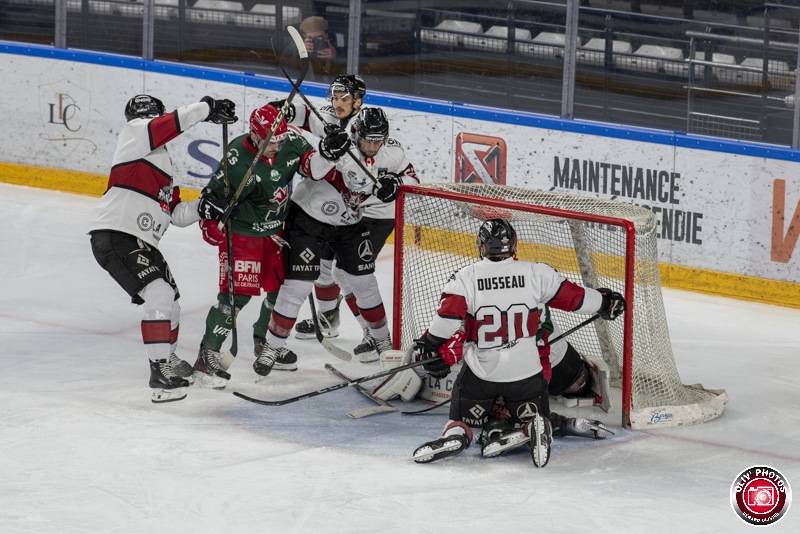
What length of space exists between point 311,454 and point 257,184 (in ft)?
3.86

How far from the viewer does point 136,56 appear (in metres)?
8.36

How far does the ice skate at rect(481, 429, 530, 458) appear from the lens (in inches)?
176

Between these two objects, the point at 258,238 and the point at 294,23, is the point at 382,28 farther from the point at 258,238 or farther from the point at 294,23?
the point at 258,238

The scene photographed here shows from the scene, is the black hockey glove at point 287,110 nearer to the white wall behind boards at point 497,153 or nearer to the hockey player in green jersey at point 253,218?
the hockey player in green jersey at point 253,218

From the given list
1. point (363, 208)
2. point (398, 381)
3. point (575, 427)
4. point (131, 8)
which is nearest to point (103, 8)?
point (131, 8)

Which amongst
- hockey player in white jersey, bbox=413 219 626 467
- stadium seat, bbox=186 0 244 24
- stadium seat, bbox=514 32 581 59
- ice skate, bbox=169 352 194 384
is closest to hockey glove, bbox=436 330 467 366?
hockey player in white jersey, bbox=413 219 626 467

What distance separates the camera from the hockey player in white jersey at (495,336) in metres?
4.47

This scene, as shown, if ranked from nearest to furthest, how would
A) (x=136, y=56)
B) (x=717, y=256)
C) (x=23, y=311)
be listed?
(x=23, y=311)
(x=717, y=256)
(x=136, y=56)

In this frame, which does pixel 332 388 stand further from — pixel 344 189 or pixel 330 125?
pixel 330 125

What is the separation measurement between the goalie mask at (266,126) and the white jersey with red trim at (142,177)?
22 centimetres

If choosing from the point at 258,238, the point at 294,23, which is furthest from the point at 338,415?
the point at 294,23

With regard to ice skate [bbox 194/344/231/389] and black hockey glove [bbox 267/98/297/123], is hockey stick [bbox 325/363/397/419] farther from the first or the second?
black hockey glove [bbox 267/98/297/123]

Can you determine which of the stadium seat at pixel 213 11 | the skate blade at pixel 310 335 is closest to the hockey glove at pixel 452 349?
the skate blade at pixel 310 335

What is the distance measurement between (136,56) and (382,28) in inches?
64.7
